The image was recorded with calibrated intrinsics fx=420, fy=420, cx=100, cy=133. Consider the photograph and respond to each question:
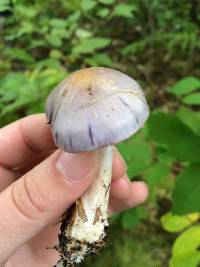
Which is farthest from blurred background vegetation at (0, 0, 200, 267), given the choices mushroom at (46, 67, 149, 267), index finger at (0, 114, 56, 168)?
mushroom at (46, 67, 149, 267)

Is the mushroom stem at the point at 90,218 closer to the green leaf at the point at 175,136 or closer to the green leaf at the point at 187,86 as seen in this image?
the green leaf at the point at 175,136

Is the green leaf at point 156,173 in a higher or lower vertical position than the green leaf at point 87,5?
lower

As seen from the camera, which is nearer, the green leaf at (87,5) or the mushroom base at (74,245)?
the mushroom base at (74,245)

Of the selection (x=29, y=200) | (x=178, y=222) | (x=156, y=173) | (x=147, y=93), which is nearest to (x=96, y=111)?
(x=29, y=200)

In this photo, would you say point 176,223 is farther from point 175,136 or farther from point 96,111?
point 96,111

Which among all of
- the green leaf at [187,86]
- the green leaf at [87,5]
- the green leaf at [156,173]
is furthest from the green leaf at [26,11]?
the green leaf at [156,173]

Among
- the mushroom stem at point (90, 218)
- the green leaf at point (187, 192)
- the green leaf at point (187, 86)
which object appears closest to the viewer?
the mushroom stem at point (90, 218)

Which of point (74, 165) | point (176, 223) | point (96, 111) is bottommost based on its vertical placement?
point (176, 223)
